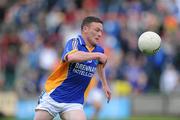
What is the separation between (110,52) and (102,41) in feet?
1.31

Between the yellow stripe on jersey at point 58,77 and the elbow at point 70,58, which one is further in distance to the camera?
the yellow stripe on jersey at point 58,77

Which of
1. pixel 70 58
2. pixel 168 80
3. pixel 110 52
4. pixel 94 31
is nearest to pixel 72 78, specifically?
pixel 70 58

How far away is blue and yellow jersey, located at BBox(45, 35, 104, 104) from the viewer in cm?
1006

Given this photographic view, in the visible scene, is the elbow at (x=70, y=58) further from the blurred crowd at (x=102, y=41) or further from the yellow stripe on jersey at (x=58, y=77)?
the blurred crowd at (x=102, y=41)

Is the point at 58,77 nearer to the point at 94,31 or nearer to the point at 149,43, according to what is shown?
the point at 94,31

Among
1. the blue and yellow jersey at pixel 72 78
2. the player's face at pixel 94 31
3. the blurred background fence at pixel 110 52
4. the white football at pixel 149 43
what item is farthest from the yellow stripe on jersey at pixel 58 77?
the blurred background fence at pixel 110 52

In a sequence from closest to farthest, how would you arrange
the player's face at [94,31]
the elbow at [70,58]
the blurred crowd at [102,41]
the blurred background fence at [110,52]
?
the elbow at [70,58]
the player's face at [94,31]
the blurred background fence at [110,52]
the blurred crowd at [102,41]

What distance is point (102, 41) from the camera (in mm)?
20078

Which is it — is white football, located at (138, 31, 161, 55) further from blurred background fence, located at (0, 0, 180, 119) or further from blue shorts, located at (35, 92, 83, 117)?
blurred background fence, located at (0, 0, 180, 119)

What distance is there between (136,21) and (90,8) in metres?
2.05

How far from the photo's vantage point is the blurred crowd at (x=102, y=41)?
773 inches

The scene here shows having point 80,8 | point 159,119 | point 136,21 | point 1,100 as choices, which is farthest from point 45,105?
point 80,8

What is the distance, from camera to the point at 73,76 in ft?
33.1

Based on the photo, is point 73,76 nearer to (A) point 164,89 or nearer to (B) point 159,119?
(B) point 159,119
